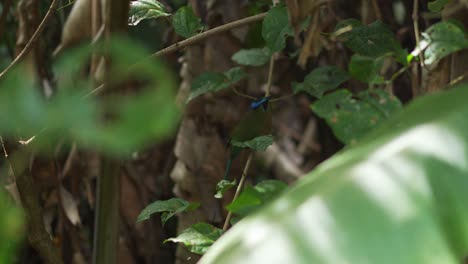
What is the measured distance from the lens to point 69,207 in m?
1.50

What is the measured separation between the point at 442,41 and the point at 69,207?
911mm

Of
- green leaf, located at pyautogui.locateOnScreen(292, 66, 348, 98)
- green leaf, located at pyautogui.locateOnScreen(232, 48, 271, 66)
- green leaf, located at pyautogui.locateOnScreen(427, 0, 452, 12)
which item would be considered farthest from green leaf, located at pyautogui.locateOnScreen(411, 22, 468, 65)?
green leaf, located at pyautogui.locateOnScreen(232, 48, 271, 66)

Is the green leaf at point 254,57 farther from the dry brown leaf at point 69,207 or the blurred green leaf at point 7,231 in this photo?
the blurred green leaf at point 7,231

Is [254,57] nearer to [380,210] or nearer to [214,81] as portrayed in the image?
[214,81]

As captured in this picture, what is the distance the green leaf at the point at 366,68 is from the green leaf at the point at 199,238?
28 centimetres

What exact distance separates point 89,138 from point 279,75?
4.65 ft

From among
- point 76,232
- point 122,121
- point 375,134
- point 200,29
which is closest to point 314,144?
point 76,232

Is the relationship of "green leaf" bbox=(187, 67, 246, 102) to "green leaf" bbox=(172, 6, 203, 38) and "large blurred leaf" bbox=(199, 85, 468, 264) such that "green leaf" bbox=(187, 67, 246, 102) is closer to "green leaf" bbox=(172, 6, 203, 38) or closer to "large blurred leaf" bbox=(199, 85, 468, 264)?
"green leaf" bbox=(172, 6, 203, 38)

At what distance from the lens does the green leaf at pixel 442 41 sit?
2.77 feet

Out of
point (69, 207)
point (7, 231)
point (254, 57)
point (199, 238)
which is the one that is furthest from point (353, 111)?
point (69, 207)

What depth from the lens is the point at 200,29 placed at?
1007mm

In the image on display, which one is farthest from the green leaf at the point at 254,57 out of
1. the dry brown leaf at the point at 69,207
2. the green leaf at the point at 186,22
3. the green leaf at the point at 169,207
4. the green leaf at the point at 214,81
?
the dry brown leaf at the point at 69,207

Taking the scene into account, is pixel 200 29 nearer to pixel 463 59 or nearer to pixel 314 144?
pixel 463 59

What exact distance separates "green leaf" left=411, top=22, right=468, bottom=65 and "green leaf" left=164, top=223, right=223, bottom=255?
1.14 ft
